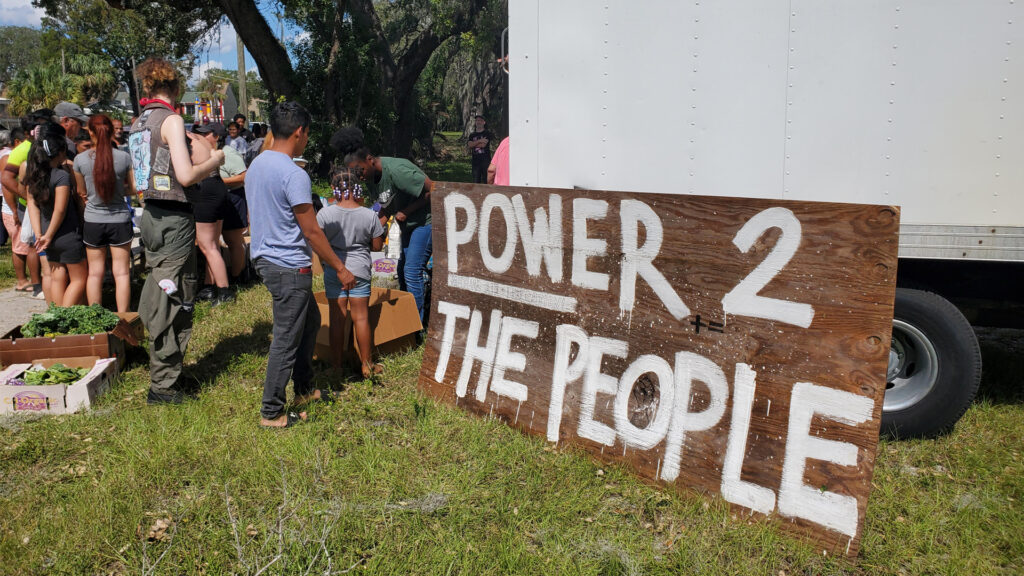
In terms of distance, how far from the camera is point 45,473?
11.8ft

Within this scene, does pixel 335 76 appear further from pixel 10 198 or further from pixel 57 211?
pixel 57 211

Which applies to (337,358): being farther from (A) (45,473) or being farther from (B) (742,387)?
(B) (742,387)

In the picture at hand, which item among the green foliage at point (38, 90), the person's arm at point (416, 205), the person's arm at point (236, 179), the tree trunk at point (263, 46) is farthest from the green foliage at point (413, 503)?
the green foliage at point (38, 90)

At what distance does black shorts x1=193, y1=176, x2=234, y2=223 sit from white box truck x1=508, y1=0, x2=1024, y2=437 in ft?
12.9

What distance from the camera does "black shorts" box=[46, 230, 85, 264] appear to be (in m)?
5.82

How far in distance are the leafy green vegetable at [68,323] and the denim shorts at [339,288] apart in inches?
68.1

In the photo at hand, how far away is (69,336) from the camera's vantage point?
465 centimetres

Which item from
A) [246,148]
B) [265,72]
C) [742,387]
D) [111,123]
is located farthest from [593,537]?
[265,72]

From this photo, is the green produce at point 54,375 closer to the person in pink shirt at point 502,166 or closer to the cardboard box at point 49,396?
the cardboard box at point 49,396

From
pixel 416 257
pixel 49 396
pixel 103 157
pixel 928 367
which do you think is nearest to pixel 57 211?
pixel 103 157

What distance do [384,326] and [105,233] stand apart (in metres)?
2.53

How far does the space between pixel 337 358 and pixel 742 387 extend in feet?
10.2

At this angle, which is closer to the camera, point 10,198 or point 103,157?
point 103,157

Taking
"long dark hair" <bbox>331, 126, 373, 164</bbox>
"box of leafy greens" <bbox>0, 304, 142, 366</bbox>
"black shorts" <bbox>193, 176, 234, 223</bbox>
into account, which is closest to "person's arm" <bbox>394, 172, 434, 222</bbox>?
"long dark hair" <bbox>331, 126, 373, 164</bbox>
